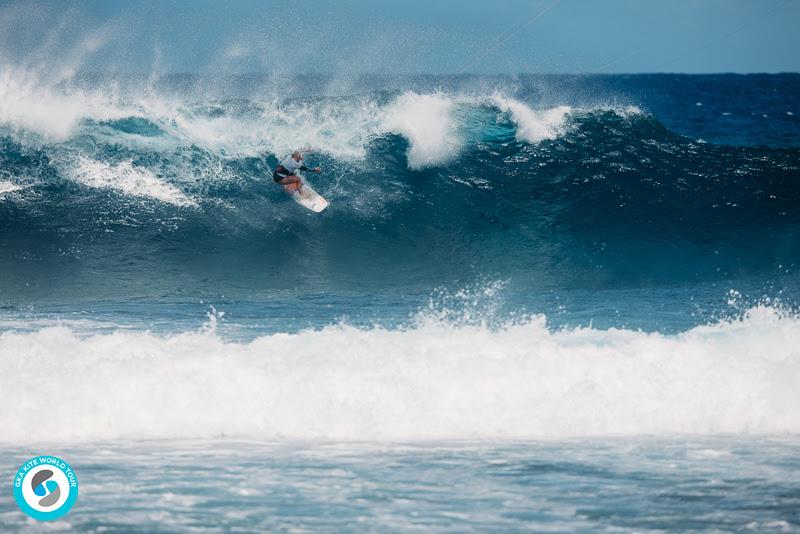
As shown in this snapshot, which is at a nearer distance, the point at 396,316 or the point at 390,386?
the point at 390,386

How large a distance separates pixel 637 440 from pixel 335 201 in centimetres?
896

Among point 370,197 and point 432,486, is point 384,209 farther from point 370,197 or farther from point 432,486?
point 432,486

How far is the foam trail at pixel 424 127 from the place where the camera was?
658 inches

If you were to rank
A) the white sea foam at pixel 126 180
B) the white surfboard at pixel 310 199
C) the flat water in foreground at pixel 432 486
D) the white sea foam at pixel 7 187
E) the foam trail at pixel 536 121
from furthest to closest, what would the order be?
the foam trail at pixel 536 121, the white sea foam at pixel 126 180, the white sea foam at pixel 7 187, the white surfboard at pixel 310 199, the flat water in foreground at pixel 432 486

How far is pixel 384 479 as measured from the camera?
635 cm

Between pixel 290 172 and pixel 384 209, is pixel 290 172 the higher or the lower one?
the higher one

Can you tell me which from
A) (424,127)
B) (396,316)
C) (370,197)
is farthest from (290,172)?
(424,127)

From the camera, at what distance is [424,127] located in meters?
17.2

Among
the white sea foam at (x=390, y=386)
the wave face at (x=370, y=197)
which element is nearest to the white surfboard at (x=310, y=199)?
the wave face at (x=370, y=197)

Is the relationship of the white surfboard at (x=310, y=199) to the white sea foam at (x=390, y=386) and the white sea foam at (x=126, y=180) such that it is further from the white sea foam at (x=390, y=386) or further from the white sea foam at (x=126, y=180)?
the white sea foam at (x=390, y=386)

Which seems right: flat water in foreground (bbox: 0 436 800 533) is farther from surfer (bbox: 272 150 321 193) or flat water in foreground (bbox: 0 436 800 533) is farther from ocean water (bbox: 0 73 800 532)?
surfer (bbox: 272 150 321 193)

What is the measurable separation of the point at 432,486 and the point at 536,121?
12822 mm

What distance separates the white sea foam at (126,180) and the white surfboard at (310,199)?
2.07 meters

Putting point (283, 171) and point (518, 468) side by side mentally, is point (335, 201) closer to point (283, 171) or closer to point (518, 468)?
point (283, 171)
